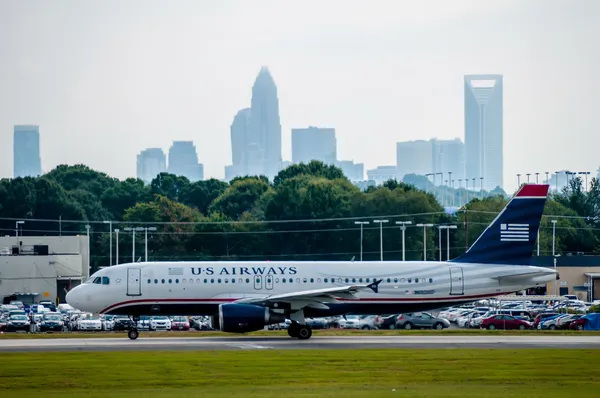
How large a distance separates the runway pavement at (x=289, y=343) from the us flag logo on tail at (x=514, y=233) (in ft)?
15.2

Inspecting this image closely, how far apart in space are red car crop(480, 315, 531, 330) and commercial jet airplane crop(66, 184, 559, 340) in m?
11.6

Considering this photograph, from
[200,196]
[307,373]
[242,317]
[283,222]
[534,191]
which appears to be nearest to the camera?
[307,373]

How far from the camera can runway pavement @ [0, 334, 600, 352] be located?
150 ft

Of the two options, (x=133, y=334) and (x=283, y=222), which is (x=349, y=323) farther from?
(x=283, y=222)

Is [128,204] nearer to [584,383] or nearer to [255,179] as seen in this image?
[255,179]

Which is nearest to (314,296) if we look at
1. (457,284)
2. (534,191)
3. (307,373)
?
(457,284)

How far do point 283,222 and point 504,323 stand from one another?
70678 mm

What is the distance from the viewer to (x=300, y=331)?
51.5 m

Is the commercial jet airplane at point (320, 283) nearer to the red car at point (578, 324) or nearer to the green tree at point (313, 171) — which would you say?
the red car at point (578, 324)

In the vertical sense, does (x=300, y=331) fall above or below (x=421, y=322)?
above

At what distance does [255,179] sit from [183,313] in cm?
12679

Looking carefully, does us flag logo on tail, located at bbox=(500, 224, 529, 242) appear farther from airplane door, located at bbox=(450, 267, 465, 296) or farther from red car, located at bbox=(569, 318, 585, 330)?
red car, located at bbox=(569, 318, 585, 330)

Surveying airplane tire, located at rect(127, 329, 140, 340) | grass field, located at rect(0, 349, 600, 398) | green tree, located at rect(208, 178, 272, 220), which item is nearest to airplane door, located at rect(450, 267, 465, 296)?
grass field, located at rect(0, 349, 600, 398)

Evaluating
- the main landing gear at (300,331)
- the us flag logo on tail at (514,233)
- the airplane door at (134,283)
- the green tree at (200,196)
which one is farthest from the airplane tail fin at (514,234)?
the green tree at (200,196)
